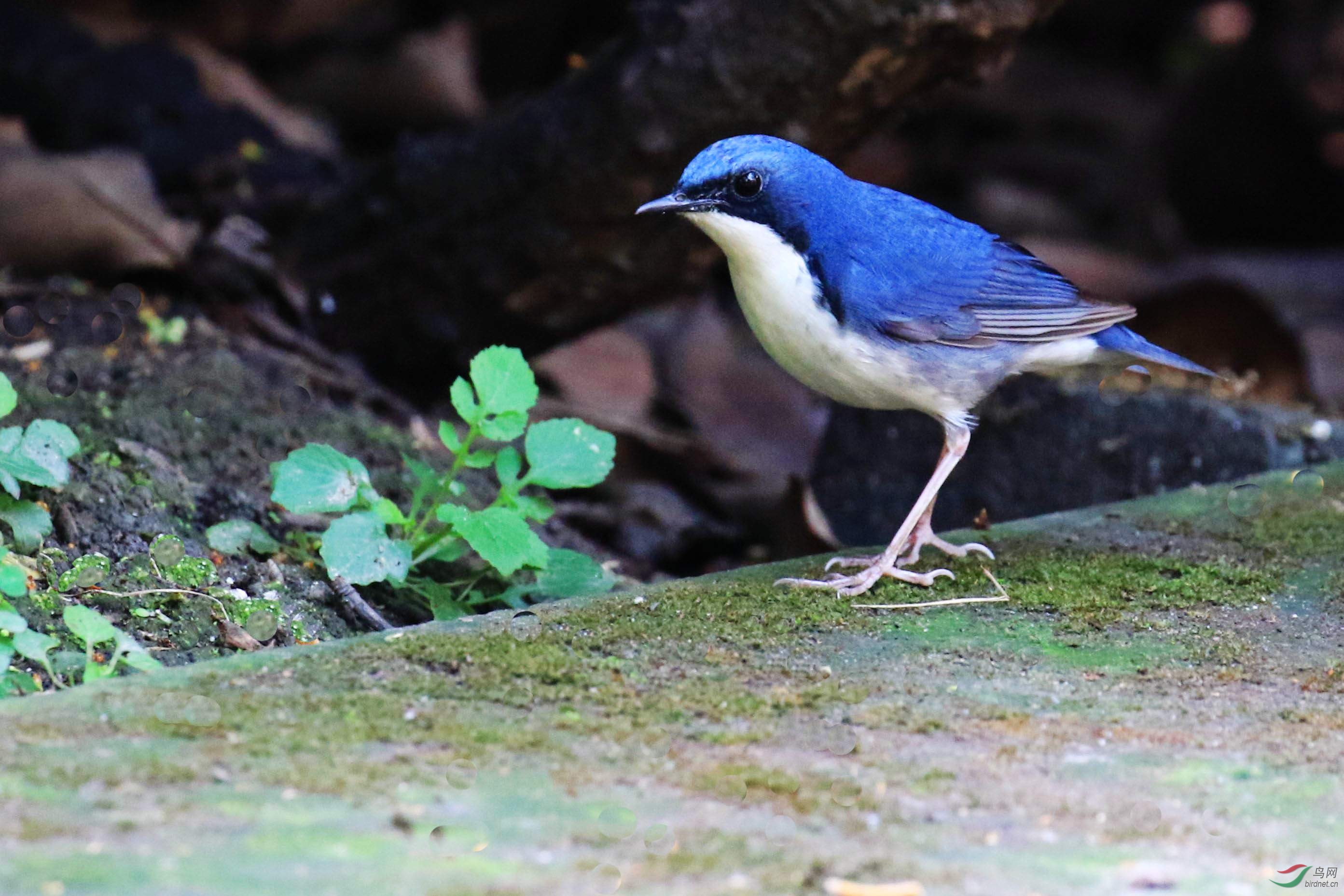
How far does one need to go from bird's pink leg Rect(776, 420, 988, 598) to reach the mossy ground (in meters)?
0.15

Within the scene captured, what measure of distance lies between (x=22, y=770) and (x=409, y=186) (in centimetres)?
363

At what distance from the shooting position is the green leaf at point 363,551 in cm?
326

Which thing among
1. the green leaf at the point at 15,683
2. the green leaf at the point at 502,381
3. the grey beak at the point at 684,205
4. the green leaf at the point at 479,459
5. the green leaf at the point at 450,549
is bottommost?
the green leaf at the point at 450,549

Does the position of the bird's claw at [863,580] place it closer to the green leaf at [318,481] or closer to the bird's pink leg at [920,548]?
the bird's pink leg at [920,548]

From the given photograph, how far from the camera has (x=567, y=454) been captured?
11.8 feet

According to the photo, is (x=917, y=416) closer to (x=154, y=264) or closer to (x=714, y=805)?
(x=154, y=264)

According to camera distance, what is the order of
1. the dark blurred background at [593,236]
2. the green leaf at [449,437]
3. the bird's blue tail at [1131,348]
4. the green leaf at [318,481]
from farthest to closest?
the dark blurred background at [593,236], the bird's blue tail at [1131,348], the green leaf at [449,437], the green leaf at [318,481]

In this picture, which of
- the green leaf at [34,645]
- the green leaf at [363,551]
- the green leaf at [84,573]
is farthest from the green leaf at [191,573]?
the green leaf at [34,645]

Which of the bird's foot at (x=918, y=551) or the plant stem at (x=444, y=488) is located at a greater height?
the plant stem at (x=444, y=488)

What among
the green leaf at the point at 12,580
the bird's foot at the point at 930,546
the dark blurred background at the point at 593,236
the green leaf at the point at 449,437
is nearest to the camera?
the green leaf at the point at 12,580

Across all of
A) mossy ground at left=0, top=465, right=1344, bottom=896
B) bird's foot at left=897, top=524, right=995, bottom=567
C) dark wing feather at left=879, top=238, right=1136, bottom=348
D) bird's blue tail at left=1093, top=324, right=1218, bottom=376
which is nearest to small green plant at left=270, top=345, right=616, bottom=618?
mossy ground at left=0, top=465, right=1344, bottom=896

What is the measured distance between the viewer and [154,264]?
5328 mm

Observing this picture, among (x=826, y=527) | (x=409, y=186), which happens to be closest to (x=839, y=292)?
(x=826, y=527)

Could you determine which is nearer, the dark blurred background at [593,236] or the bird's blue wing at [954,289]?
the bird's blue wing at [954,289]
